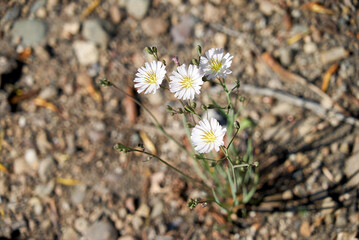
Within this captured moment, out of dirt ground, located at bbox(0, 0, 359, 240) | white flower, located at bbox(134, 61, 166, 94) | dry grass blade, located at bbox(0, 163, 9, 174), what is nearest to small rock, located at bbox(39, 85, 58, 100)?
dirt ground, located at bbox(0, 0, 359, 240)

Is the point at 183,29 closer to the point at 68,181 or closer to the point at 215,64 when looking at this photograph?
the point at 215,64

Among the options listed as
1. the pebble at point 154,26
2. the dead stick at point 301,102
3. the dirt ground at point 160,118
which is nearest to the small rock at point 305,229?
the dirt ground at point 160,118

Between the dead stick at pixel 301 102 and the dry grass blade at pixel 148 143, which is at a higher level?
the dead stick at pixel 301 102

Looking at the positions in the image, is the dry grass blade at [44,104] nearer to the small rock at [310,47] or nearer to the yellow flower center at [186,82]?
the yellow flower center at [186,82]

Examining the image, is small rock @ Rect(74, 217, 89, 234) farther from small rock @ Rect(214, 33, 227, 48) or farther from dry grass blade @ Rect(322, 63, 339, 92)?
dry grass blade @ Rect(322, 63, 339, 92)

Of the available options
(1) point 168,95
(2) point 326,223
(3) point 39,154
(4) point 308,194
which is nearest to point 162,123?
(1) point 168,95

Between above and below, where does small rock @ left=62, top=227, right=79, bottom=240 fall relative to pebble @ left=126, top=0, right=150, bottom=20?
below
